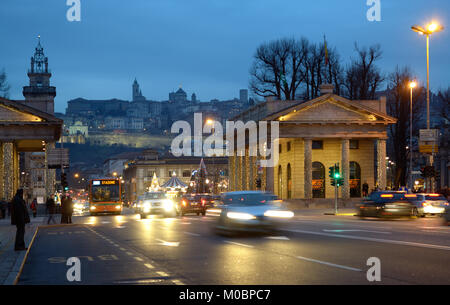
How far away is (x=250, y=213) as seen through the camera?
2288 cm

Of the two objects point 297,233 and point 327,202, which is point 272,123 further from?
point 297,233

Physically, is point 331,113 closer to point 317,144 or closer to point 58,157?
point 317,144

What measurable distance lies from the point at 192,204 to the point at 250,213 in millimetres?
25215

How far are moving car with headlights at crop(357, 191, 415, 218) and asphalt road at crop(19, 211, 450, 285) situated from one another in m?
12.3

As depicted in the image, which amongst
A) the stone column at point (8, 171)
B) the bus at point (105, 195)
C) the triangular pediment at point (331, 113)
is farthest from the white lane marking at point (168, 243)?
the stone column at point (8, 171)

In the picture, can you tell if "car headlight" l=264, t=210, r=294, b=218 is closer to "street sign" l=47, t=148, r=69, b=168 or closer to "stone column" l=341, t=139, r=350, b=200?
"street sign" l=47, t=148, r=69, b=168

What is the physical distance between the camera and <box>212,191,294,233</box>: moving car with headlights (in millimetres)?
22766

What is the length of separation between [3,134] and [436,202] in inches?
1521

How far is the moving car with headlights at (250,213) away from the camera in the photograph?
22766 mm

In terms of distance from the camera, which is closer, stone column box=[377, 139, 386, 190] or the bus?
the bus

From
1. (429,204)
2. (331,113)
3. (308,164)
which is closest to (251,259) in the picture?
(429,204)

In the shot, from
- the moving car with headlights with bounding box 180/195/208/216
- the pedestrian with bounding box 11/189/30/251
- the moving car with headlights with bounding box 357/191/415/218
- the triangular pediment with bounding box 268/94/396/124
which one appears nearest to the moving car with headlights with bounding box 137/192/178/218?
the moving car with headlights with bounding box 180/195/208/216

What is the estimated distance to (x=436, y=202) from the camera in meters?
42.1
